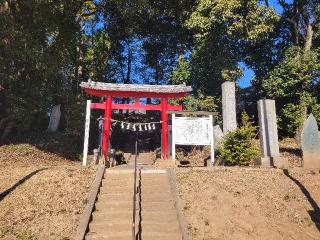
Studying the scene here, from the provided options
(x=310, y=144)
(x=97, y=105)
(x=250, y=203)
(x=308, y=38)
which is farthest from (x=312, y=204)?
(x=308, y=38)

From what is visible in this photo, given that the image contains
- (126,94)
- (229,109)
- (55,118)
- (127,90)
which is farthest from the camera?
(55,118)

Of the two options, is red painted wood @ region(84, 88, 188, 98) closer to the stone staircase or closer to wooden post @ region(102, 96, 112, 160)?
wooden post @ region(102, 96, 112, 160)

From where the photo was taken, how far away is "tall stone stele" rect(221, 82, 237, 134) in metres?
19.0

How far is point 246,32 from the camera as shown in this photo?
24.3m

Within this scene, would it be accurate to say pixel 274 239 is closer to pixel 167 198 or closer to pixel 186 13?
pixel 167 198

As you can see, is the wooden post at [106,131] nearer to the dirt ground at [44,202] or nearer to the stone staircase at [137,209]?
the dirt ground at [44,202]

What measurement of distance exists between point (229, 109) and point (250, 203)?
8.59m

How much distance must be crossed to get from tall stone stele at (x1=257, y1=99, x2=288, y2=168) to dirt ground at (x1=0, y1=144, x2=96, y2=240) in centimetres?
652

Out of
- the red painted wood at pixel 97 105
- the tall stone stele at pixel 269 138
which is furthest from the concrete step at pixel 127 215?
the red painted wood at pixel 97 105

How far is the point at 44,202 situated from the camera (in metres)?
11.3

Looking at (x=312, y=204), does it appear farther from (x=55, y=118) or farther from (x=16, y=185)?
(x=55, y=118)

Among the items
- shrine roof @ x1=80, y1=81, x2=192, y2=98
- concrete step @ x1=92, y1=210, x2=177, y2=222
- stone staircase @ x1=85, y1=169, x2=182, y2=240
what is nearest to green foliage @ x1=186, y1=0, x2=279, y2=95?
shrine roof @ x1=80, y1=81, x2=192, y2=98

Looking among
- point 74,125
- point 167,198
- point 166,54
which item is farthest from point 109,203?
point 166,54

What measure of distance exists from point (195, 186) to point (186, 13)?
18.7 metres
